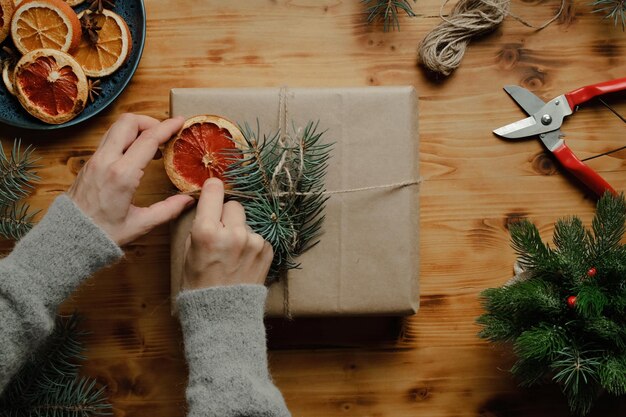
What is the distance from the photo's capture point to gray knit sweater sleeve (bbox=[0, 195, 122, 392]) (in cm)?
79

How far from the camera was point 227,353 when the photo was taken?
2.69 feet

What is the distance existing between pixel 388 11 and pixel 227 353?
24.4 inches

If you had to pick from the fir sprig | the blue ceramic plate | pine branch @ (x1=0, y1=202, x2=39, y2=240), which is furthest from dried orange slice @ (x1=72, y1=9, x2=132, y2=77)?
the fir sprig

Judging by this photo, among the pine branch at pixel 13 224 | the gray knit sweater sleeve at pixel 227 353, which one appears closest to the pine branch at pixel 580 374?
the gray knit sweater sleeve at pixel 227 353

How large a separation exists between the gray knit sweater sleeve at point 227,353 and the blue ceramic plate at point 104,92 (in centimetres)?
37

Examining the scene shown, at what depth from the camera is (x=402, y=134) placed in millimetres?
925

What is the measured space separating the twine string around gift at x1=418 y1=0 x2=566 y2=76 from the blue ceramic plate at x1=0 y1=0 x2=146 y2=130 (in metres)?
0.48

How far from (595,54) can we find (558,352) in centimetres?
54

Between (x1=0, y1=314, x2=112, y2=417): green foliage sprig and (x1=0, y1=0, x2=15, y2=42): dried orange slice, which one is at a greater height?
(x1=0, y1=0, x2=15, y2=42): dried orange slice

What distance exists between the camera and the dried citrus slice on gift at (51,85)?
94 centimetres

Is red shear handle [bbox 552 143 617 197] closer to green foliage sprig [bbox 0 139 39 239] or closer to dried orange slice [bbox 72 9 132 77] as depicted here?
dried orange slice [bbox 72 9 132 77]

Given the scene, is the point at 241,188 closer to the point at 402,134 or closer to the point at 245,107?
the point at 245,107

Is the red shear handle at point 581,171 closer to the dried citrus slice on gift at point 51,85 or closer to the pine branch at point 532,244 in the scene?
the pine branch at point 532,244

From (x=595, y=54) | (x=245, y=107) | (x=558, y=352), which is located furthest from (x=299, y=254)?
(x=595, y=54)
